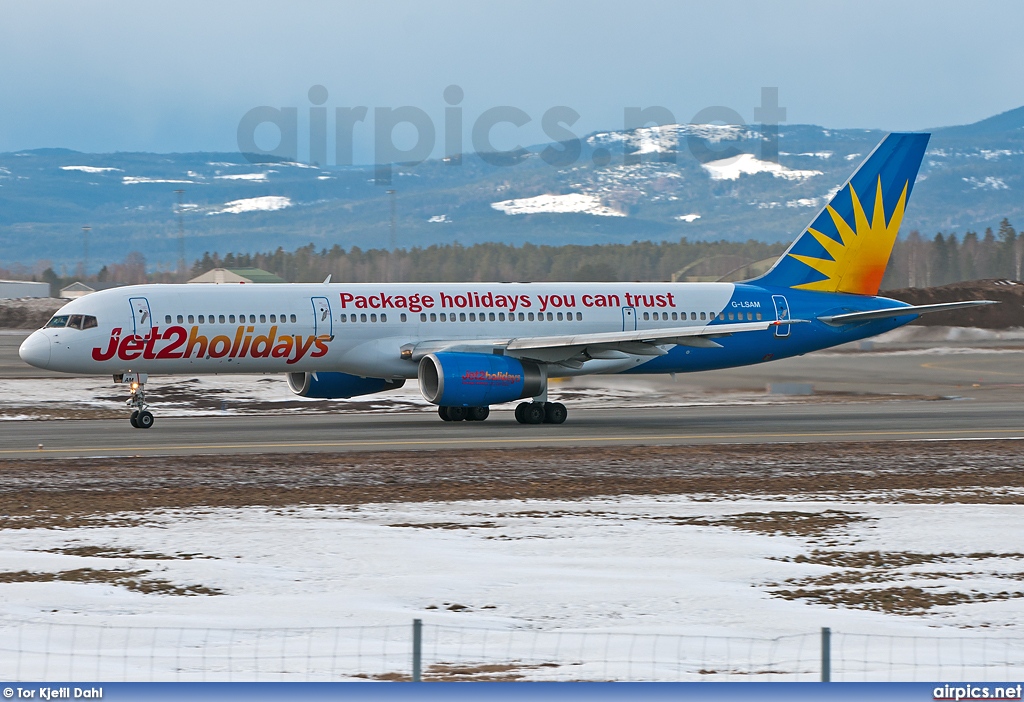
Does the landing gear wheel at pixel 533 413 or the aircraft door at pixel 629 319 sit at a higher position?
the aircraft door at pixel 629 319

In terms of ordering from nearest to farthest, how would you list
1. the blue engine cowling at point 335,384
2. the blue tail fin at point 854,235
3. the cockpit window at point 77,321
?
the cockpit window at point 77,321 → the blue engine cowling at point 335,384 → the blue tail fin at point 854,235

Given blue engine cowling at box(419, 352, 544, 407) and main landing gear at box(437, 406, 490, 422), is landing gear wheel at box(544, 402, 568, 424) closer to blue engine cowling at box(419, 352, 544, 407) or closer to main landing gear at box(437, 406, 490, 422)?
blue engine cowling at box(419, 352, 544, 407)

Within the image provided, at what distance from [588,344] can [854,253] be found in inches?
451

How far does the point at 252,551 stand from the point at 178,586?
7.35 ft

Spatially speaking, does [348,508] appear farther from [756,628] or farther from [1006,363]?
[1006,363]

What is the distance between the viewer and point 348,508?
21672 mm

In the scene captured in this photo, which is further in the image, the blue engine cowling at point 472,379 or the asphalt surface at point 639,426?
the blue engine cowling at point 472,379

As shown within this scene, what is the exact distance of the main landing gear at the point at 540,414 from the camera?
38.0 m

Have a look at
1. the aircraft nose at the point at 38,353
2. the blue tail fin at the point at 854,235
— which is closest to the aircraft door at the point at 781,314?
the blue tail fin at the point at 854,235

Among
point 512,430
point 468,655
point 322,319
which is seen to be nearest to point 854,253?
point 512,430

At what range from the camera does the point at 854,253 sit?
143ft

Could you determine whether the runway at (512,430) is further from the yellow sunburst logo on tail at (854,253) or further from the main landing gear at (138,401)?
the yellow sunburst logo on tail at (854,253)

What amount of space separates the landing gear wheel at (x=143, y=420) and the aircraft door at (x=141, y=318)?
7.21ft

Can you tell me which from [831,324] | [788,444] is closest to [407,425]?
[788,444]
